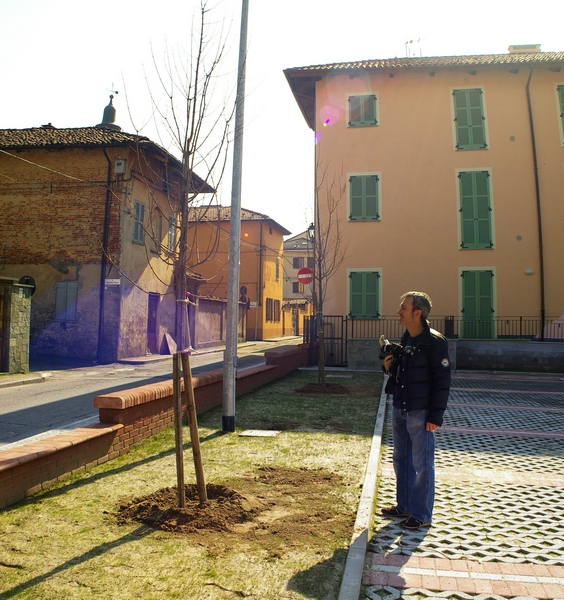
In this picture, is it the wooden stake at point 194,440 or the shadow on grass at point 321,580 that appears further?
the wooden stake at point 194,440

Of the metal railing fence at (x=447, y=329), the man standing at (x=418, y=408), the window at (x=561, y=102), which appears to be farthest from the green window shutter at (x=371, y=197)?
the man standing at (x=418, y=408)

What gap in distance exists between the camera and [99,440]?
529 cm

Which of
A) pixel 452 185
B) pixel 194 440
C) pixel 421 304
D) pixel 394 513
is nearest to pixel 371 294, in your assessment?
pixel 452 185

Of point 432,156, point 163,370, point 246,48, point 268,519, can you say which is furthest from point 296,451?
point 432,156

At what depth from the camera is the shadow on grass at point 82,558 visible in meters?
2.79

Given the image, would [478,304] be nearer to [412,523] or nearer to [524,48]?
[524,48]

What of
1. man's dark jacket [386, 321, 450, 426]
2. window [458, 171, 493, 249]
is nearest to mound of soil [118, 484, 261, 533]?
man's dark jacket [386, 321, 450, 426]

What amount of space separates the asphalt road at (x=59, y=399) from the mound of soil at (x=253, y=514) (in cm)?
296

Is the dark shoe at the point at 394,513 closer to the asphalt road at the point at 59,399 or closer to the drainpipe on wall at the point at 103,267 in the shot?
the asphalt road at the point at 59,399

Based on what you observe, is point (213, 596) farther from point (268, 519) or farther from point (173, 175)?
point (173, 175)

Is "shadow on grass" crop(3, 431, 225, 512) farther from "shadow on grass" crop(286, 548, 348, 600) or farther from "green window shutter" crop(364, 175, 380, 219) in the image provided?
"green window shutter" crop(364, 175, 380, 219)

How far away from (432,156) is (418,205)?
6.18ft

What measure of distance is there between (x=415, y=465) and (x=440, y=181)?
16.2 metres

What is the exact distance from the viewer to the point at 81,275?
1989cm
